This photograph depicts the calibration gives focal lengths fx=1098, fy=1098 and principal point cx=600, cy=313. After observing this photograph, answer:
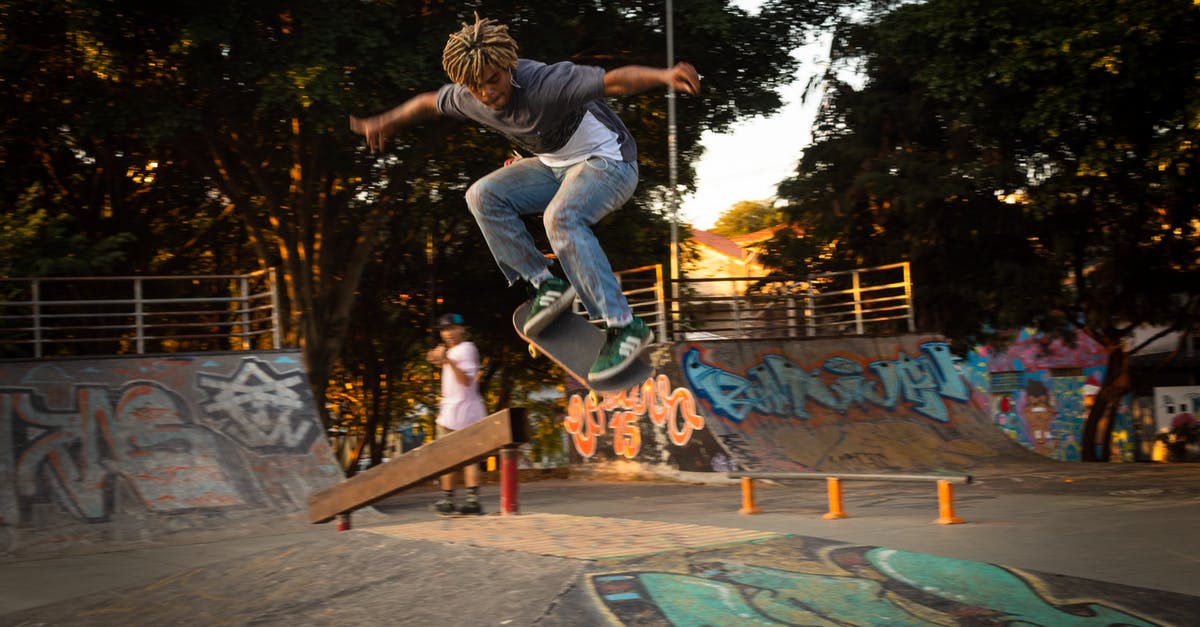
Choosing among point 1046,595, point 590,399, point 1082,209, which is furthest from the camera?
point 1082,209

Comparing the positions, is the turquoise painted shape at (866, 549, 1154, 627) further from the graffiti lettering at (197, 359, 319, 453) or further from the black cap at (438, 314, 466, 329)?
the graffiti lettering at (197, 359, 319, 453)

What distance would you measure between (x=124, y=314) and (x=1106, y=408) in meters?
20.6

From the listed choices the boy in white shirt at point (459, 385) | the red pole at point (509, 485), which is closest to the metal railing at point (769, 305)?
the boy in white shirt at point (459, 385)

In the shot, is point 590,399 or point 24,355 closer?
point 24,355

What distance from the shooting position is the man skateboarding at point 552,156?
→ 15.0ft

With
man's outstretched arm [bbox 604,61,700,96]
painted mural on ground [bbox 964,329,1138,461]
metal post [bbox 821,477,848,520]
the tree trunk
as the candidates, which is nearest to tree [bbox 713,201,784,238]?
painted mural on ground [bbox 964,329,1138,461]

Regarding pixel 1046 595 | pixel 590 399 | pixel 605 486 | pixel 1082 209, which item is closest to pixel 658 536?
pixel 1046 595

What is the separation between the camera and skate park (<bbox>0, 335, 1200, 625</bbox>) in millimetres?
5934

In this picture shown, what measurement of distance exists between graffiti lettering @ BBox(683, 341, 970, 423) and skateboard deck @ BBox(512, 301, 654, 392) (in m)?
11.8

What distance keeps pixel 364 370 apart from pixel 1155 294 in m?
18.1

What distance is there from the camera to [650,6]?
717 inches

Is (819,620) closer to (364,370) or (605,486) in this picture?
(605,486)

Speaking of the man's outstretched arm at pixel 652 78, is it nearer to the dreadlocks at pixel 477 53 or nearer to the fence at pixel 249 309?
the dreadlocks at pixel 477 53

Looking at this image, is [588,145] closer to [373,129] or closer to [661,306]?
[373,129]
